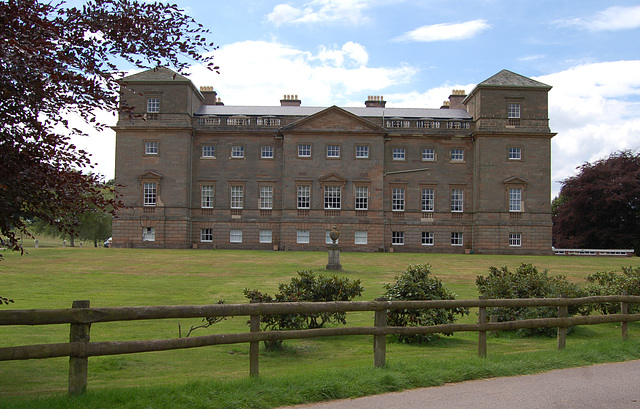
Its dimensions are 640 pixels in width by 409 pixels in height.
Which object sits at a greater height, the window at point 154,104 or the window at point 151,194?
the window at point 154,104

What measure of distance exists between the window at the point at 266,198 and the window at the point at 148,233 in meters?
9.36

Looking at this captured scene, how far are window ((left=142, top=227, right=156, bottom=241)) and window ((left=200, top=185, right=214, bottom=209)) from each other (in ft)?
15.5

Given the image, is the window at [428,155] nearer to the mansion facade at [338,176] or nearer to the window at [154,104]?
the mansion facade at [338,176]

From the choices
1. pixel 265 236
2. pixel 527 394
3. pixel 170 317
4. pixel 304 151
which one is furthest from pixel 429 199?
pixel 170 317

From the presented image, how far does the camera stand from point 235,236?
2007 inches

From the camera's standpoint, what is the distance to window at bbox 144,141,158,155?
4962 cm

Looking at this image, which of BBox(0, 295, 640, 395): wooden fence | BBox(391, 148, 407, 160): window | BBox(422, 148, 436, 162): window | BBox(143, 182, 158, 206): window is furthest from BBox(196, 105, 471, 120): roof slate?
BBox(0, 295, 640, 395): wooden fence

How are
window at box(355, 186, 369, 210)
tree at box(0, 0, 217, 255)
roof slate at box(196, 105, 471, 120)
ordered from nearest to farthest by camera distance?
tree at box(0, 0, 217, 255) → window at box(355, 186, 369, 210) → roof slate at box(196, 105, 471, 120)

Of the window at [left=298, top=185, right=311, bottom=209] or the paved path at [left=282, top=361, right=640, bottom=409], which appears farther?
the window at [left=298, top=185, right=311, bottom=209]

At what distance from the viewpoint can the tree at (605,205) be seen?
177 ft

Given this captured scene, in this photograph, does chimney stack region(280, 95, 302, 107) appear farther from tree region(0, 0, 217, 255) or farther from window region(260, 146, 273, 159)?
tree region(0, 0, 217, 255)

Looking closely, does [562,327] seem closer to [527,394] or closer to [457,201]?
[527,394]

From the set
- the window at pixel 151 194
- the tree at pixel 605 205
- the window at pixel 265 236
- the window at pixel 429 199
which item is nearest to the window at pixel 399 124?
the window at pixel 429 199

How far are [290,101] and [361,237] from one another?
1740cm
